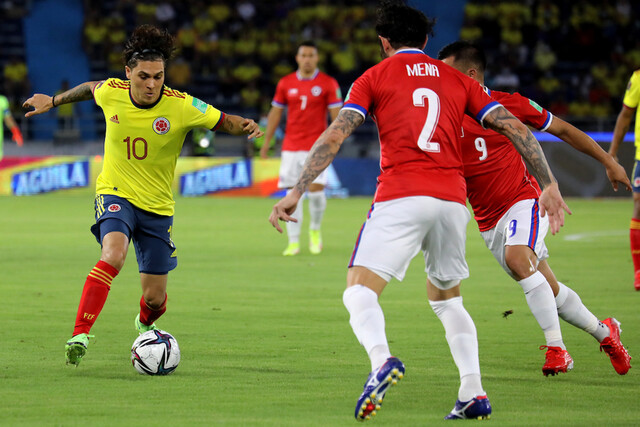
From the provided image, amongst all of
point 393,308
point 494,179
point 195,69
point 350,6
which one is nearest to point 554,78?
point 350,6

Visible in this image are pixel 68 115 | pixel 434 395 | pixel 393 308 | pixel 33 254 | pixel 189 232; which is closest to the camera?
pixel 434 395

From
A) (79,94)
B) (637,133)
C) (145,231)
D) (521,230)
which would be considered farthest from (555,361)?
(637,133)

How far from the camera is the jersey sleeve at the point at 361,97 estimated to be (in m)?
5.14

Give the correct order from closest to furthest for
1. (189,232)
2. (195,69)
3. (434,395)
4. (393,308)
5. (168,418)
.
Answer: (168,418) → (434,395) → (393,308) → (189,232) → (195,69)

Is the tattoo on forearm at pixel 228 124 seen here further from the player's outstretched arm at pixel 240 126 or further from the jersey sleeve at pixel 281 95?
the jersey sleeve at pixel 281 95

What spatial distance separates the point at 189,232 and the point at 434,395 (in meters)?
11.1

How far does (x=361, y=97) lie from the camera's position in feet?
16.9

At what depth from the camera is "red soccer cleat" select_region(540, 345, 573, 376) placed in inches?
249

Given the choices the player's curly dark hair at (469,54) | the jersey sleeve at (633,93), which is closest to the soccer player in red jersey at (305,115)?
the jersey sleeve at (633,93)

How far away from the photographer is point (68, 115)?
3008cm

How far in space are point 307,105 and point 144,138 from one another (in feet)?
25.1

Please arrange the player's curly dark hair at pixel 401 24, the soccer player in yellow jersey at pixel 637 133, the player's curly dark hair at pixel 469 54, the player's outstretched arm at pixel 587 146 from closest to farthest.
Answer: the player's curly dark hair at pixel 401 24 → the player's outstretched arm at pixel 587 146 → the player's curly dark hair at pixel 469 54 → the soccer player in yellow jersey at pixel 637 133

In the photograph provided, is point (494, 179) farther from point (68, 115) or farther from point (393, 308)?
point (68, 115)

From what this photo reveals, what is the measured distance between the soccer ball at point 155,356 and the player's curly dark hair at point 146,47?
179 cm
